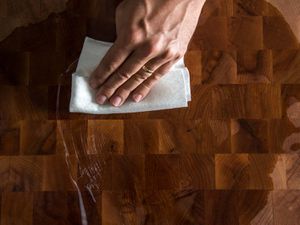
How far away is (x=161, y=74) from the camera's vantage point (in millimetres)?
765

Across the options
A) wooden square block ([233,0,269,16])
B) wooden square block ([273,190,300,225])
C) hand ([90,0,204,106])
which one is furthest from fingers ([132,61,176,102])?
wooden square block ([273,190,300,225])

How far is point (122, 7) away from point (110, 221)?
0.41 metres

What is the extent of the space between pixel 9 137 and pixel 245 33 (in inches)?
20.8

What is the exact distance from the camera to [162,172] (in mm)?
804

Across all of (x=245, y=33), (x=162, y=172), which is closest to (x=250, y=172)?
(x=162, y=172)

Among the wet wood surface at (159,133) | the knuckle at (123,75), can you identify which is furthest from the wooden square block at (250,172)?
the knuckle at (123,75)

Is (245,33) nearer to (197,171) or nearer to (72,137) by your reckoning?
(197,171)

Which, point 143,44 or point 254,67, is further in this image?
point 254,67

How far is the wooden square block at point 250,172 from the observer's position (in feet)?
2.63

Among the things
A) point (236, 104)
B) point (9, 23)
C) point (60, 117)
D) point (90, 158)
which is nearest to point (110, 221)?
point (90, 158)

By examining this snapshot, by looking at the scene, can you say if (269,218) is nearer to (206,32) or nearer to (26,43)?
(206,32)

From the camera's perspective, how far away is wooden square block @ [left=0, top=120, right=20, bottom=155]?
0.81m

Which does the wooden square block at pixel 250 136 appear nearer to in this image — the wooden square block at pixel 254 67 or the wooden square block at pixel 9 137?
the wooden square block at pixel 254 67

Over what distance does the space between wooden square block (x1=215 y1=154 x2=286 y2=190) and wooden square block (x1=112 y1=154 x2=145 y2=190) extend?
15cm
